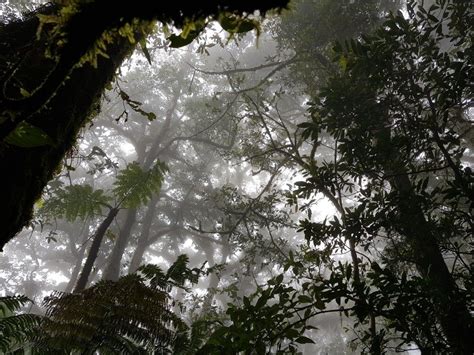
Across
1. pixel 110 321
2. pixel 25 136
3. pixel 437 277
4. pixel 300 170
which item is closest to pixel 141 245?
pixel 300 170

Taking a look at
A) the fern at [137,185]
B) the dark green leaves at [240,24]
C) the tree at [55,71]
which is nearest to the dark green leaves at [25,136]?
the tree at [55,71]

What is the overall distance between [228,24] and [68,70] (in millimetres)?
483

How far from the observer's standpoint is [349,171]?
408 cm

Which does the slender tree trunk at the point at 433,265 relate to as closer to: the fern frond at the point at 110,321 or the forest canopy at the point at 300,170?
the forest canopy at the point at 300,170

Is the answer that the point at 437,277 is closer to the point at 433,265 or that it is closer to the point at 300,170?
the point at 433,265

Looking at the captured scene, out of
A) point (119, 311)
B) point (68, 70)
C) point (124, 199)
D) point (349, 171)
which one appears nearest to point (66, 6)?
point (68, 70)

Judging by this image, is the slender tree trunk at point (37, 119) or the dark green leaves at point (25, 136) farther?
the slender tree trunk at point (37, 119)

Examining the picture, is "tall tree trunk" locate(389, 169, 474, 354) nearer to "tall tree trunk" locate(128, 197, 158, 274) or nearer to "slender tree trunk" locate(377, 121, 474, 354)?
"slender tree trunk" locate(377, 121, 474, 354)

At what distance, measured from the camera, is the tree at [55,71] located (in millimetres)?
542

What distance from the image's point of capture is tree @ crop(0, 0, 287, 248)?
0.54 meters

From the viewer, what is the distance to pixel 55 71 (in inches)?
22.2

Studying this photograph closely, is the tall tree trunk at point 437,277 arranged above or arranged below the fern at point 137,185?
below

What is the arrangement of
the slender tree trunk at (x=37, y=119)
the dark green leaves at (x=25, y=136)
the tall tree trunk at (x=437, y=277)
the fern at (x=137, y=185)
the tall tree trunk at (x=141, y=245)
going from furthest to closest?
the tall tree trunk at (x=141, y=245)
the fern at (x=137, y=185)
the tall tree trunk at (x=437, y=277)
the slender tree trunk at (x=37, y=119)
the dark green leaves at (x=25, y=136)

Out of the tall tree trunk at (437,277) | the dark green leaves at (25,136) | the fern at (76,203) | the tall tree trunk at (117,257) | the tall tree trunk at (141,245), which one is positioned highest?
the tall tree trunk at (141,245)
